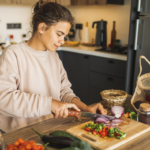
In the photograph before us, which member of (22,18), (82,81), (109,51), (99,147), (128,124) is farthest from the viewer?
(22,18)

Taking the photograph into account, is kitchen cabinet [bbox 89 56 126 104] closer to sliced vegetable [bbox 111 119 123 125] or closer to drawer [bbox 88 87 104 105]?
drawer [bbox 88 87 104 105]

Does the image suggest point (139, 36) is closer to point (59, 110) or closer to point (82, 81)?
point (82, 81)

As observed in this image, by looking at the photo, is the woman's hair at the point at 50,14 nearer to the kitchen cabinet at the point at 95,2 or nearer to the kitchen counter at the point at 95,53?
the kitchen counter at the point at 95,53

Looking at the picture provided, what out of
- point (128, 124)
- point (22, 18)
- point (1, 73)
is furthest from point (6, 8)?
point (128, 124)

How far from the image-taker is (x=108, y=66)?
8.87 feet

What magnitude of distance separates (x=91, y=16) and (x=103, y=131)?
273 cm

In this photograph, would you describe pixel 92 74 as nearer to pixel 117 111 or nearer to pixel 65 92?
pixel 65 92

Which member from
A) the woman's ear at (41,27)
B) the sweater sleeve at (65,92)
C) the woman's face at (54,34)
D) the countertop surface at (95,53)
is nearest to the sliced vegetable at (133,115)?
the sweater sleeve at (65,92)

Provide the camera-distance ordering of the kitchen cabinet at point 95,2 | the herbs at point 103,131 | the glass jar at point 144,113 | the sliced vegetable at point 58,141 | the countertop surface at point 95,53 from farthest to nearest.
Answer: the kitchen cabinet at point 95,2 < the countertop surface at point 95,53 < the glass jar at point 144,113 < the herbs at point 103,131 < the sliced vegetable at point 58,141

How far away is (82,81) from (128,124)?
2.07 m

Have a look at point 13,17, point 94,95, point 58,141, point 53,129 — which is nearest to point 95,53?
point 94,95

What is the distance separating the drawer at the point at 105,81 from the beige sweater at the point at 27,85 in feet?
4.10

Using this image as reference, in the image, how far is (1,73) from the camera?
1169 millimetres

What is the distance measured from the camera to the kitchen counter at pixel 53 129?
884 millimetres
